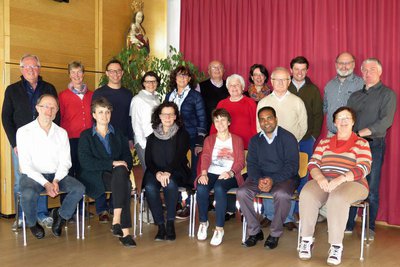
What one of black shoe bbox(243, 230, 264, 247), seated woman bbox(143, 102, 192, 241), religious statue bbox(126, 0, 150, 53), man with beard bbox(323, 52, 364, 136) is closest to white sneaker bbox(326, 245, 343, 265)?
black shoe bbox(243, 230, 264, 247)

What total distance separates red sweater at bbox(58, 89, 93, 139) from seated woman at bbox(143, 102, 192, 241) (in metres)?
0.73

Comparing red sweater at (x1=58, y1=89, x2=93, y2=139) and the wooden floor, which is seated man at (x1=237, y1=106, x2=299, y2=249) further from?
red sweater at (x1=58, y1=89, x2=93, y2=139)

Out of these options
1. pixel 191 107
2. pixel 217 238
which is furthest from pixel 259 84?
pixel 217 238

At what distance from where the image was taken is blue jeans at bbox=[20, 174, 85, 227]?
3877mm

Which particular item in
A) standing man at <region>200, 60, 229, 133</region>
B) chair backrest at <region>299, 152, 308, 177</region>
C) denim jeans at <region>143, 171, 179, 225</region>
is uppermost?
standing man at <region>200, 60, 229, 133</region>

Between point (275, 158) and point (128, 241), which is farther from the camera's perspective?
point (275, 158)

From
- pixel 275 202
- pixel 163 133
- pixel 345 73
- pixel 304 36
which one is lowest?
pixel 275 202

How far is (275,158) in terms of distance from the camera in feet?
12.9

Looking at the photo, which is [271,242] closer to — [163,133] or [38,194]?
[163,133]

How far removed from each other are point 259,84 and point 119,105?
4.65 feet

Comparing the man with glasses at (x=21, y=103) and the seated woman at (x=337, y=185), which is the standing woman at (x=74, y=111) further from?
the seated woman at (x=337, y=185)

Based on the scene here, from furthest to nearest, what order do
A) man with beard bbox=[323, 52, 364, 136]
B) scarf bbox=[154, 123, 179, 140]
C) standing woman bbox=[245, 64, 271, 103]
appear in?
standing woman bbox=[245, 64, 271, 103] < man with beard bbox=[323, 52, 364, 136] < scarf bbox=[154, 123, 179, 140]

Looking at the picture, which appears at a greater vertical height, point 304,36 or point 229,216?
point 304,36

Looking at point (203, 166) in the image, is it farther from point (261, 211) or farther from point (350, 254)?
point (350, 254)
